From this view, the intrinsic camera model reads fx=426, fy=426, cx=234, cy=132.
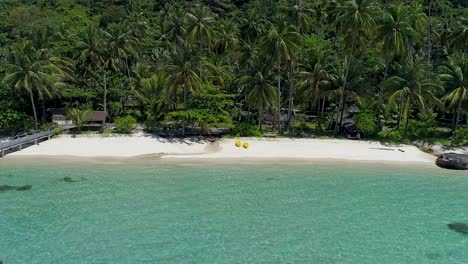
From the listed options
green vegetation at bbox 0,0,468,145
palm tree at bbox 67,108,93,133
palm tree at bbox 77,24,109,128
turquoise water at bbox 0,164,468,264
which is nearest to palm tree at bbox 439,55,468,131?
green vegetation at bbox 0,0,468,145

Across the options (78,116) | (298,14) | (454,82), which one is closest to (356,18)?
(298,14)

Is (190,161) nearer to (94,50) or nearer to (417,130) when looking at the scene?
(94,50)

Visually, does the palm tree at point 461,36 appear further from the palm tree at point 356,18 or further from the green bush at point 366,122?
the green bush at point 366,122

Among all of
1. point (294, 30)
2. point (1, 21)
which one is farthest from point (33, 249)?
point (1, 21)

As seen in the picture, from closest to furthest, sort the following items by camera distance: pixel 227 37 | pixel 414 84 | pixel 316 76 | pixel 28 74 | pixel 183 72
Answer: pixel 28 74 < pixel 414 84 < pixel 183 72 < pixel 316 76 < pixel 227 37

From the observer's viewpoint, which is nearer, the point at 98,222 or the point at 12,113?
the point at 98,222

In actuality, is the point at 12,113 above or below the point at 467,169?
above

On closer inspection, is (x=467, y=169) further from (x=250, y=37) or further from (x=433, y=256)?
(x=250, y=37)
